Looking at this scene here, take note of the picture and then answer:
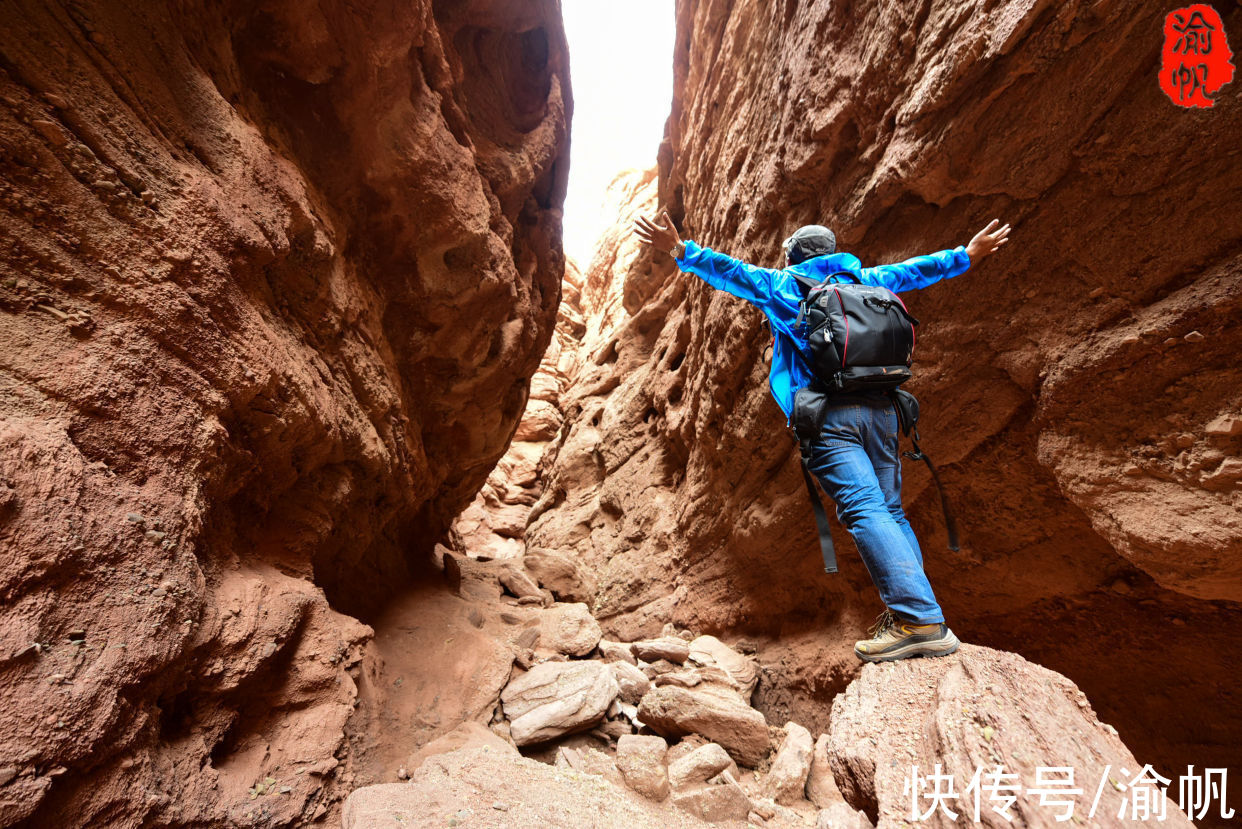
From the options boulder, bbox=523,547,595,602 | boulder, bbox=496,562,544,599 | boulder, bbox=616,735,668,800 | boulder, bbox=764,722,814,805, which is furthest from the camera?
boulder, bbox=523,547,595,602

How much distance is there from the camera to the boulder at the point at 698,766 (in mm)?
2902

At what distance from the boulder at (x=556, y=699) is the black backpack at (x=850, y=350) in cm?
204

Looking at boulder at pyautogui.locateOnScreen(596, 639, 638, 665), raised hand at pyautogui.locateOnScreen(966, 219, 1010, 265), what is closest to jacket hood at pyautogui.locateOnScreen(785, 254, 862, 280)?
raised hand at pyautogui.locateOnScreen(966, 219, 1010, 265)

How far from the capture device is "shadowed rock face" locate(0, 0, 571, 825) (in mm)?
1717

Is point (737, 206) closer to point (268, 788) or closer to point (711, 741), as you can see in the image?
point (711, 741)

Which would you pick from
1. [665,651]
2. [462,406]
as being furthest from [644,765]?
[462,406]

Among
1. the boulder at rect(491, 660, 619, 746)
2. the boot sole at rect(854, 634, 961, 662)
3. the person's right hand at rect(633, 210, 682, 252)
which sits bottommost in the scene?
the boulder at rect(491, 660, 619, 746)

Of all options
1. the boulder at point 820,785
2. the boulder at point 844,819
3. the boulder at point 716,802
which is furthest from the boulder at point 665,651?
the boulder at point 844,819

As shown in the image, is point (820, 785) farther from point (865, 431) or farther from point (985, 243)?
point (985, 243)

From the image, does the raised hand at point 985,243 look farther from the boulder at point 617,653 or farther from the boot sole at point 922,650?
the boulder at point 617,653

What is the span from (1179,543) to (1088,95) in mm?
2241

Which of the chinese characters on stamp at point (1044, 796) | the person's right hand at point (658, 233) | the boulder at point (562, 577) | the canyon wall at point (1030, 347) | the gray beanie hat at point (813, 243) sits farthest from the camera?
the boulder at point (562, 577)

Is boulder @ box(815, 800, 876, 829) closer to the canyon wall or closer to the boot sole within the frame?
the boot sole

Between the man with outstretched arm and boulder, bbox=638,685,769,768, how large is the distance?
1.22 m
